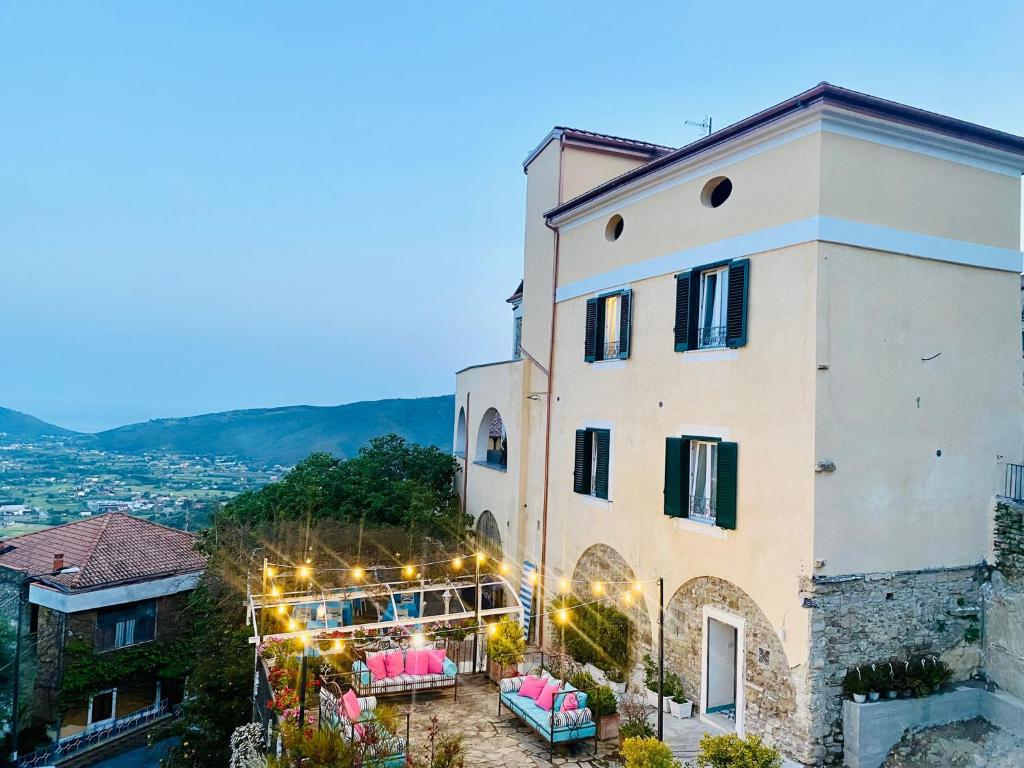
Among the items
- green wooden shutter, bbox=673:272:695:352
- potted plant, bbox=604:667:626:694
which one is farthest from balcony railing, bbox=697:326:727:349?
potted plant, bbox=604:667:626:694

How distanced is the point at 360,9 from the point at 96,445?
312ft

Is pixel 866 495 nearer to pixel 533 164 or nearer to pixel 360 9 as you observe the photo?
pixel 533 164

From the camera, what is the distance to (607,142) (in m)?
15.6

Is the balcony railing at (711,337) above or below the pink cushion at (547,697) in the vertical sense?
above

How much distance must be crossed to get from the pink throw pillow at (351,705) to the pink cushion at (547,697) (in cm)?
260

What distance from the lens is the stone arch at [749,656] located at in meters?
9.00

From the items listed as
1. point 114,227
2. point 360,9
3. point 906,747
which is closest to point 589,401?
point 906,747

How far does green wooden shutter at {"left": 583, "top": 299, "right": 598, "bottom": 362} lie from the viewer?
13539 mm

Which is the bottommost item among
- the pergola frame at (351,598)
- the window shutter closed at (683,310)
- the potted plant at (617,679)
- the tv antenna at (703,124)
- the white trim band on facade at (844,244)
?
the potted plant at (617,679)

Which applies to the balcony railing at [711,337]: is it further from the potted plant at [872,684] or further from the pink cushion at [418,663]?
the pink cushion at [418,663]

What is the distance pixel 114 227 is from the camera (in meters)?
76.6

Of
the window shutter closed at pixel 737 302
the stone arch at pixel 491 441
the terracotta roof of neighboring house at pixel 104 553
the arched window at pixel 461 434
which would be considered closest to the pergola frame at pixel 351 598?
the stone arch at pixel 491 441

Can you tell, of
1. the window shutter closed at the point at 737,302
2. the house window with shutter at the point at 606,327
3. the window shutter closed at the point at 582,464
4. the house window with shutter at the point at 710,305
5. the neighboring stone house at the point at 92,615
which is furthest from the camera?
the neighboring stone house at the point at 92,615

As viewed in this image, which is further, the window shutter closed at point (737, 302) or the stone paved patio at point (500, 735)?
the window shutter closed at point (737, 302)
